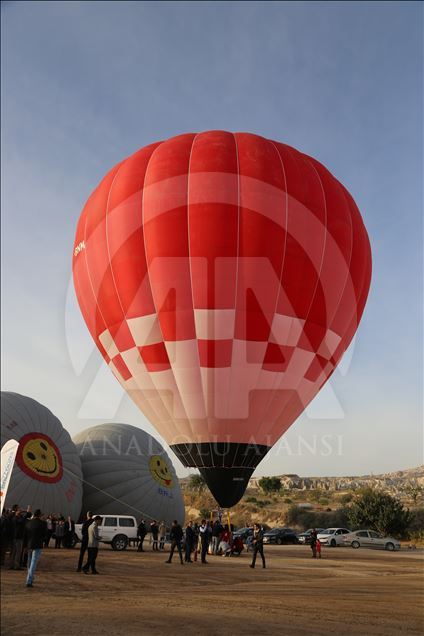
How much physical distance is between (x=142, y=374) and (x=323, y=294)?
6569 millimetres

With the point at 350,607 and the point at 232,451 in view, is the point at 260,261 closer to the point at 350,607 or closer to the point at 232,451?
the point at 232,451

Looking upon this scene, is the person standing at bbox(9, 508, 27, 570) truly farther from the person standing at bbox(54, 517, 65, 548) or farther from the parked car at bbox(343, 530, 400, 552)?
the parked car at bbox(343, 530, 400, 552)

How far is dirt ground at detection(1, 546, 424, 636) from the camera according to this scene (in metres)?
7.99

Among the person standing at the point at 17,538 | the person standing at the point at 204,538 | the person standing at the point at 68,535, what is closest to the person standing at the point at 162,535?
the person standing at the point at 68,535

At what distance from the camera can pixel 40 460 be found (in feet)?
74.5

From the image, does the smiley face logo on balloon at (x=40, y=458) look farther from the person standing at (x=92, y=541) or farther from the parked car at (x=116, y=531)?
the person standing at (x=92, y=541)

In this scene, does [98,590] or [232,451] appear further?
[232,451]

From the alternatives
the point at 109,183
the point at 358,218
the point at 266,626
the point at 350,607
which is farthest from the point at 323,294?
the point at 266,626

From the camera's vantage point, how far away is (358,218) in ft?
71.4

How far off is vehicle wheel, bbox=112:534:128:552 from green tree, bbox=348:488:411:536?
23211 millimetres

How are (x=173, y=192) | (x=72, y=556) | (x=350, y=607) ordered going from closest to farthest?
(x=350, y=607) → (x=72, y=556) → (x=173, y=192)

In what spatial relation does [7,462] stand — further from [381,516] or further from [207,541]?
[381,516]

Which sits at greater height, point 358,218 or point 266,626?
point 358,218

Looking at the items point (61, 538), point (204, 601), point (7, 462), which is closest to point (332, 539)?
point (61, 538)
